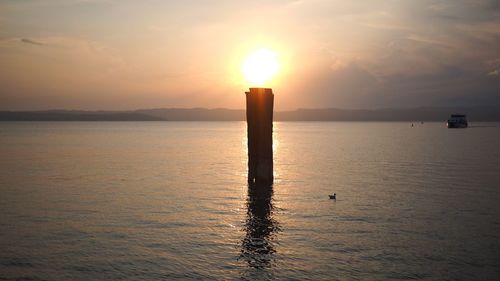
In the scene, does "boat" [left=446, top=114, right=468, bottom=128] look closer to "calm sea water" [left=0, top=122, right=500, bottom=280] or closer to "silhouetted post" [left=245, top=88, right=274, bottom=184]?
"calm sea water" [left=0, top=122, right=500, bottom=280]

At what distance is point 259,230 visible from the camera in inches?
680

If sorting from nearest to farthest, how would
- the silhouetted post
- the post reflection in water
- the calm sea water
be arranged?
the calm sea water
the post reflection in water
the silhouetted post

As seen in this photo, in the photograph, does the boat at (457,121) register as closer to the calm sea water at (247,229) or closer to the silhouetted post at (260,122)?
the calm sea water at (247,229)

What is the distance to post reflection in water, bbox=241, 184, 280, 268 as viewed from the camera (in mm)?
13842

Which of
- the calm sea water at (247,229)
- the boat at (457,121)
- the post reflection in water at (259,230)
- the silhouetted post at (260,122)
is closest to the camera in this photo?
the calm sea water at (247,229)

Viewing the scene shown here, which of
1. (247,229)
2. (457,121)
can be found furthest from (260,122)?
(457,121)

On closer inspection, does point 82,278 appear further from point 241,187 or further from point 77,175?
point 77,175

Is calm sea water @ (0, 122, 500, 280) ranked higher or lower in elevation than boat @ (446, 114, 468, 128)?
lower

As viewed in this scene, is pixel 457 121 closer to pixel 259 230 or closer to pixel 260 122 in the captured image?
pixel 260 122

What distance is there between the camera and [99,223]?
1817cm

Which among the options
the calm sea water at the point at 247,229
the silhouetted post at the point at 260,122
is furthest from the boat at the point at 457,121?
the silhouetted post at the point at 260,122

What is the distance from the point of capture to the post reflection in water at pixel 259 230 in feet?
45.4

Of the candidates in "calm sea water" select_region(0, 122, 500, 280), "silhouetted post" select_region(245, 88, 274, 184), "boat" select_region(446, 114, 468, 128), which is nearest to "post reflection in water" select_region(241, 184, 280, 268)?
"calm sea water" select_region(0, 122, 500, 280)

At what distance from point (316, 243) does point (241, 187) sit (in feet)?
44.7
